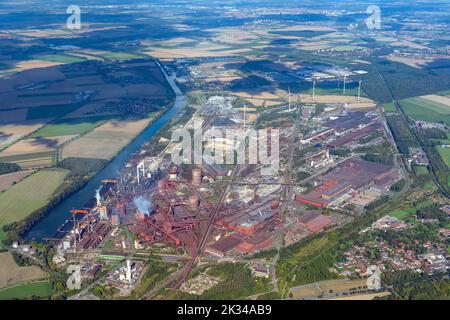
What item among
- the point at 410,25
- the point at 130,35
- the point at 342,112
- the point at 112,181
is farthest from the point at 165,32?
the point at 112,181

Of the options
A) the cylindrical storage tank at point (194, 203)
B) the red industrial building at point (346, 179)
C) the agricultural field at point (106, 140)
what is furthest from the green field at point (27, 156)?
the red industrial building at point (346, 179)

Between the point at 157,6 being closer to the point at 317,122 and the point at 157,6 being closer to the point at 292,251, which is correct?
the point at 317,122

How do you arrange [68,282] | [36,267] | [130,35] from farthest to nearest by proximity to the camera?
[130,35]
[36,267]
[68,282]

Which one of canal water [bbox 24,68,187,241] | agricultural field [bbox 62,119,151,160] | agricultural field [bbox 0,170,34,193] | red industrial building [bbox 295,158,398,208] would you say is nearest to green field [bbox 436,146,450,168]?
red industrial building [bbox 295,158,398,208]

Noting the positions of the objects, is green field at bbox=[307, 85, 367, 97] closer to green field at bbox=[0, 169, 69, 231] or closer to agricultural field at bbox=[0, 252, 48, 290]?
green field at bbox=[0, 169, 69, 231]

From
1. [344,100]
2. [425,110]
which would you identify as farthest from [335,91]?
[425,110]
